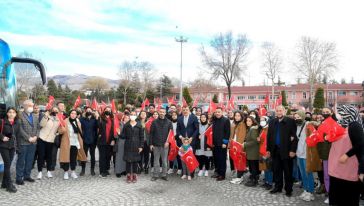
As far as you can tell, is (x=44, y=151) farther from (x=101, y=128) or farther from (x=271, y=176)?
Answer: (x=271, y=176)

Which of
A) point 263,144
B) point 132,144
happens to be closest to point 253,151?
point 263,144

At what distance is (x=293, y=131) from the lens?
6918 mm

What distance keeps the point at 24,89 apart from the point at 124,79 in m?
18.8

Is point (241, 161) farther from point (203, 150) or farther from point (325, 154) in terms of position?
point (325, 154)

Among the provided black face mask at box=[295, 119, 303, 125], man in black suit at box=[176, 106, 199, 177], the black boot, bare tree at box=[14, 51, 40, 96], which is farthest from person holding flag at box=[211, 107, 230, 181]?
bare tree at box=[14, 51, 40, 96]

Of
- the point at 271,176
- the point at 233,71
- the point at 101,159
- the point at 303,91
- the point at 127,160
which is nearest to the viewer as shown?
the point at 271,176

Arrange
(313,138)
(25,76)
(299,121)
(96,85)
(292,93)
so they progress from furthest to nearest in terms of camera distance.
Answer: (96,85) → (292,93) → (25,76) → (299,121) → (313,138)

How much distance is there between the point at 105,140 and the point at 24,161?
77.8 inches

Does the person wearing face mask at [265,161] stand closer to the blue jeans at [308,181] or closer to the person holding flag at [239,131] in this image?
the person holding flag at [239,131]

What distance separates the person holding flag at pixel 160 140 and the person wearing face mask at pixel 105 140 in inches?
45.0

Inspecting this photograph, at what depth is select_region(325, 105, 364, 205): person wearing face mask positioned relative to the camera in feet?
15.8

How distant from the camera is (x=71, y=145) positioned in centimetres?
866

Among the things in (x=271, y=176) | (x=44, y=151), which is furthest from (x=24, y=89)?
(x=271, y=176)

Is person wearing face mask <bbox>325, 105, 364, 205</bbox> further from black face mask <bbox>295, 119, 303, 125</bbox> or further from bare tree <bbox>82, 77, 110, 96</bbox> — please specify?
bare tree <bbox>82, 77, 110, 96</bbox>
